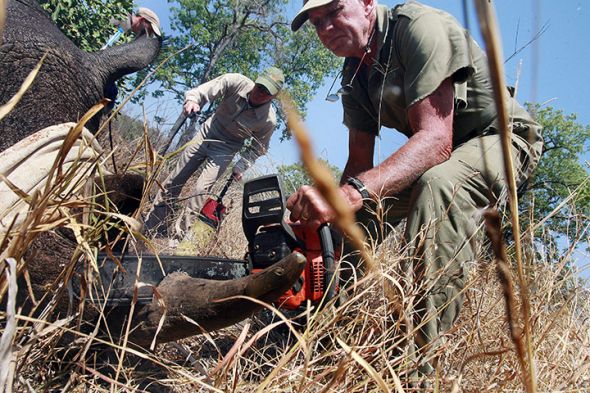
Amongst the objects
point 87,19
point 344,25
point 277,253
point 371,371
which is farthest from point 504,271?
point 87,19

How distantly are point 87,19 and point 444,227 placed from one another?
25.4 feet

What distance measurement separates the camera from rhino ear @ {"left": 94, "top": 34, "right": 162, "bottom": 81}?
2484 mm

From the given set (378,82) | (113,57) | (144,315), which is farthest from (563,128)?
(144,315)

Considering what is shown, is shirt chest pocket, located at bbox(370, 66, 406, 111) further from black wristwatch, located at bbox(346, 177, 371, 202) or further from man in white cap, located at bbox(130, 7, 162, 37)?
man in white cap, located at bbox(130, 7, 162, 37)

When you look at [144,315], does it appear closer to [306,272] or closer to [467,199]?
[306,272]

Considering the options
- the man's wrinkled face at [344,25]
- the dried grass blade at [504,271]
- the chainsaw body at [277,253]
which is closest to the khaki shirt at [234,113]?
the man's wrinkled face at [344,25]

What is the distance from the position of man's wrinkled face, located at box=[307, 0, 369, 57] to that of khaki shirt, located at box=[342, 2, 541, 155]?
0.09 metres

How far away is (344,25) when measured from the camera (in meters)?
2.71

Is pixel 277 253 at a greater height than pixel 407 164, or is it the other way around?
pixel 407 164

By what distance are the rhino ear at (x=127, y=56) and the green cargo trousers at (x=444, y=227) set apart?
1473 millimetres

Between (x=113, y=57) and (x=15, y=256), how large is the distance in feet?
6.27

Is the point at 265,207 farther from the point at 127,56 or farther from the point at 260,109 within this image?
the point at 260,109

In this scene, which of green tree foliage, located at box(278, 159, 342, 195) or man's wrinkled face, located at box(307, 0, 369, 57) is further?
man's wrinkled face, located at box(307, 0, 369, 57)

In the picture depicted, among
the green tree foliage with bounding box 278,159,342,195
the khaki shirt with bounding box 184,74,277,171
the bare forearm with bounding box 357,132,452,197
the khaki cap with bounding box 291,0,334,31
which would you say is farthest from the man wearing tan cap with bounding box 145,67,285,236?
the bare forearm with bounding box 357,132,452,197
